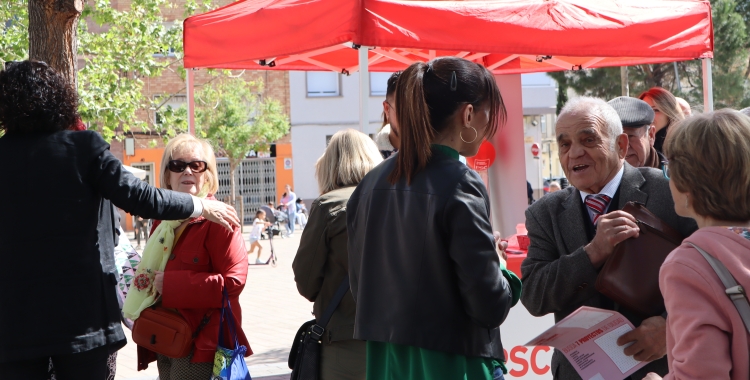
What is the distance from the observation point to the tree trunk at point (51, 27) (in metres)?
5.16

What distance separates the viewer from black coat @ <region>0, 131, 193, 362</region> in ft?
9.10

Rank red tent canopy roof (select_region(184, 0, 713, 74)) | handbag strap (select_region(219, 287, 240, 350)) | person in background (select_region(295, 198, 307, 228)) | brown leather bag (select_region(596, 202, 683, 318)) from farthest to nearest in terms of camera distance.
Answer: person in background (select_region(295, 198, 307, 228)), red tent canopy roof (select_region(184, 0, 713, 74)), handbag strap (select_region(219, 287, 240, 350)), brown leather bag (select_region(596, 202, 683, 318))

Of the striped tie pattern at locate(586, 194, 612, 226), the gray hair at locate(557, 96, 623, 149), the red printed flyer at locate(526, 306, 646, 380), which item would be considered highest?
the gray hair at locate(557, 96, 623, 149)

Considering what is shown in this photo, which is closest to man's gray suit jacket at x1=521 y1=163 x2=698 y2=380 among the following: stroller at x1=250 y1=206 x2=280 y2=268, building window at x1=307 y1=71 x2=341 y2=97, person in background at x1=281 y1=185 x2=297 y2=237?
stroller at x1=250 y1=206 x2=280 y2=268

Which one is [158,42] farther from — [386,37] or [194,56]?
[386,37]

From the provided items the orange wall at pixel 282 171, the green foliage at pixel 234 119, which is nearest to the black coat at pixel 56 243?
the green foliage at pixel 234 119

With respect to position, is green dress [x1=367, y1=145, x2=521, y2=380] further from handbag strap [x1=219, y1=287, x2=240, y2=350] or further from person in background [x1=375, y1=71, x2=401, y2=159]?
handbag strap [x1=219, y1=287, x2=240, y2=350]

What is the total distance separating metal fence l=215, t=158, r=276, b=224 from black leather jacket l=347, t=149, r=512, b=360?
33899 millimetres

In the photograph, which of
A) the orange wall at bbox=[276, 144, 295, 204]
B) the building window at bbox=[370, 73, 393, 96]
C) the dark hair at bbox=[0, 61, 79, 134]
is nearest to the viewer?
the dark hair at bbox=[0, 61, 79, 134]

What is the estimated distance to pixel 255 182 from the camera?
36.1m

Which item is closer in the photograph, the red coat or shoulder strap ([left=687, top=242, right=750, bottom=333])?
shoulder strap ([left=687, top=242, right=750, bottom=333])

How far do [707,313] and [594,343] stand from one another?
0.81 meters

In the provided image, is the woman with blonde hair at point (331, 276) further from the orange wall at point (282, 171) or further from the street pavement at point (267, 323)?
the orange wall at point (282, 171)

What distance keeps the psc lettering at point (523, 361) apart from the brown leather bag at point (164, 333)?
1.88 metres
